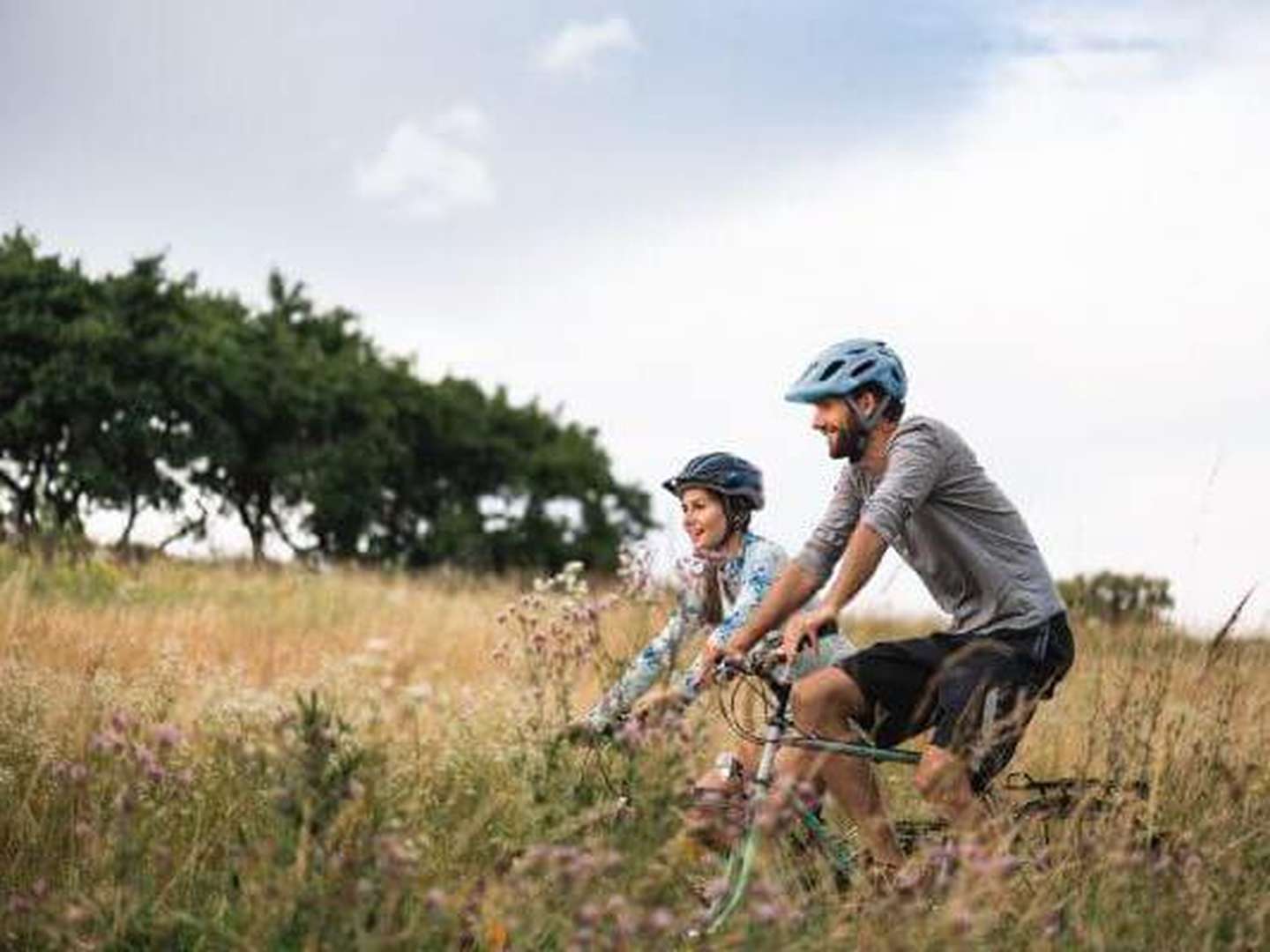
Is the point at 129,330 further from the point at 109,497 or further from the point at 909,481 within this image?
the point at 909,481

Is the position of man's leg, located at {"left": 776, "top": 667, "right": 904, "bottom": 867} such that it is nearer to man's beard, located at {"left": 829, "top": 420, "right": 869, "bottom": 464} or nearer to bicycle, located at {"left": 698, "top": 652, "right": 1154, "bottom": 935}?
bicycle, located at {"left": 698, "top": 652, "right": 1154, "bottom": 935}

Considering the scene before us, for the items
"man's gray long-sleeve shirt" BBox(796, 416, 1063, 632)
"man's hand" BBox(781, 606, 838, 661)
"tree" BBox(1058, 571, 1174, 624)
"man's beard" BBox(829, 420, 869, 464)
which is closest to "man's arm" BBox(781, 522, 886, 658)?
"man's hand" BBox(781, 606, 838, 661)

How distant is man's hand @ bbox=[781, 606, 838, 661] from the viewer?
498 cm

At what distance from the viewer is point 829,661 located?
605 centimetres

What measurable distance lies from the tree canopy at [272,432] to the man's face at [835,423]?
27.8m

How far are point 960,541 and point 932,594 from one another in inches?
10.1


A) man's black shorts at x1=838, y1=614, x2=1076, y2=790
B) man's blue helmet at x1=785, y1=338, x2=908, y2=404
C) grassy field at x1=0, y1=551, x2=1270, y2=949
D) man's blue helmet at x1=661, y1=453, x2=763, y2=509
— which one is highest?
man's blue helmet at x1=785, y1=338, x2=908, y2=404

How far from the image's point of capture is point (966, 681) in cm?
534

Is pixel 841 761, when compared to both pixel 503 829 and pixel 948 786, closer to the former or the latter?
pixel 948 786

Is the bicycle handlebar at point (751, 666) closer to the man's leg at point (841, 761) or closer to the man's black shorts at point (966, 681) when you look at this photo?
the man's leg at point (841, 761)

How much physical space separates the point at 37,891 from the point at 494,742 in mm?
3930

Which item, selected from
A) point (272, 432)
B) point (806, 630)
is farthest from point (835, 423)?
point (272, 432)

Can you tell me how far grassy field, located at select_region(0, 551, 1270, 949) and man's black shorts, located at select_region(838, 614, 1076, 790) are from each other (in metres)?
0.42

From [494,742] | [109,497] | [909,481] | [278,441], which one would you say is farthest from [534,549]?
[909,481]
